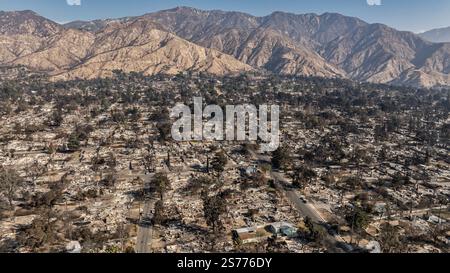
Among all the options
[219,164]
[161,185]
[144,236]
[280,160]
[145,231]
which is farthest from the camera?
[280,160]

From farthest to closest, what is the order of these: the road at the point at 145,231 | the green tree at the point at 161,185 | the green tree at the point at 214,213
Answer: the green tree at the point at 161,185 < the green tree at the point at 214,213 < the road at the point at 145,231

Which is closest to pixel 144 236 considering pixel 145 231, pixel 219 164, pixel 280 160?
pixel 145 231

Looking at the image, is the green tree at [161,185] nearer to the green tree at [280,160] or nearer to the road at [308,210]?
the road at [308,210]

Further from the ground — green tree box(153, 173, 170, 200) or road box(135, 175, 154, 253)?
green tree box(153, 173, 170, 200)

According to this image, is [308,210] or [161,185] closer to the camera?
[308,210]

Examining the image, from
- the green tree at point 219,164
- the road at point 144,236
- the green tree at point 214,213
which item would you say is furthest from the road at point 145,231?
the green tree at point 219,164

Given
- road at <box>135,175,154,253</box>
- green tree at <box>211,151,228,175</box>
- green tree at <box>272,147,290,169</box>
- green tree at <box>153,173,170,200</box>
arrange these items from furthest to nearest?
green tree at <box>272,147,290,169</box>
green tree at <box>211,151,228,175</box>
green tree at <box>153,173,170,200</box>
road at <box>135,175,154,253</box>

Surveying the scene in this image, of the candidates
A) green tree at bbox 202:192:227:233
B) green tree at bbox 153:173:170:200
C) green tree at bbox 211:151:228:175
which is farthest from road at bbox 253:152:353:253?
green tree at bbox 153:173:170:200

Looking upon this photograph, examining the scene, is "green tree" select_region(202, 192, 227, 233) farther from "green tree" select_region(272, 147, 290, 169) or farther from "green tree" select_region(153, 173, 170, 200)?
"green tree" select_region(272, 147, 290, 169)

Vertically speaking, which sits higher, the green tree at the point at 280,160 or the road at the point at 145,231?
the green tree at the point at 280,160

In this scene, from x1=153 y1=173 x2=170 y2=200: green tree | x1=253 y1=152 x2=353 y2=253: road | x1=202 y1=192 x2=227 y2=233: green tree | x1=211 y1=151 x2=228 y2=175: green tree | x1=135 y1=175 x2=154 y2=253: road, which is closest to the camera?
x1=135 y1=175 x2=154 y2=253: road

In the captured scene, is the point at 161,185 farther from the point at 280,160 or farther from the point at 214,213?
the point at 280,160
